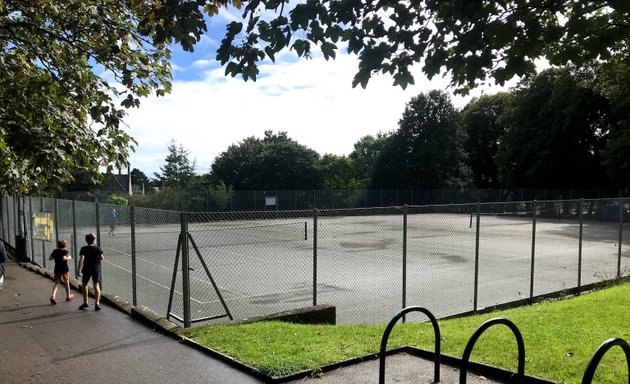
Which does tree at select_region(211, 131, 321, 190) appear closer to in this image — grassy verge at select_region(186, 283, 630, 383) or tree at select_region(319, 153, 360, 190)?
tree at select_region(319, 153, 360, 190)

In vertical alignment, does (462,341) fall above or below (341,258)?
above

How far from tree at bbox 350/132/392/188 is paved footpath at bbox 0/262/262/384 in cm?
6311

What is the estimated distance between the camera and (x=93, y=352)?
22.6 ft

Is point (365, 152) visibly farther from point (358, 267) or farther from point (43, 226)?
point (43, 226)

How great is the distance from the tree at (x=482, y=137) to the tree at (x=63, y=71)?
211 ft

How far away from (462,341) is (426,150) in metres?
60.1

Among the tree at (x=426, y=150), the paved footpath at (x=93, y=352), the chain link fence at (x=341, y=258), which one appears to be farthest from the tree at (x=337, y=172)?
the paved footpath at (x=93, y=352)

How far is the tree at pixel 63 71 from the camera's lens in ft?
26.8

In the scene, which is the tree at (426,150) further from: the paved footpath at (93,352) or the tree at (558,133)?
the paved footpath at (93,352)

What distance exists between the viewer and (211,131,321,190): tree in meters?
68.8

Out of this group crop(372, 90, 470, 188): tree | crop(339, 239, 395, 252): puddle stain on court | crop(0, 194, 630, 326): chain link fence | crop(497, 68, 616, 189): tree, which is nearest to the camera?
crop(0, 194, 630, 326): chain link fence

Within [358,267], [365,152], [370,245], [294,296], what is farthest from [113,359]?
[365,152]

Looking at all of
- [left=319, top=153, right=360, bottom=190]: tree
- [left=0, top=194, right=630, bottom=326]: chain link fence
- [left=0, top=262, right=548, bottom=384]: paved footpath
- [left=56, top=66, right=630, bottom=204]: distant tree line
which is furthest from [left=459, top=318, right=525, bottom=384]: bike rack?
[left=319, top=153, right=360, bottom=190]: tree

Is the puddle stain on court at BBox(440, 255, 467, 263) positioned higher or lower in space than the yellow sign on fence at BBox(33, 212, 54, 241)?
lower
